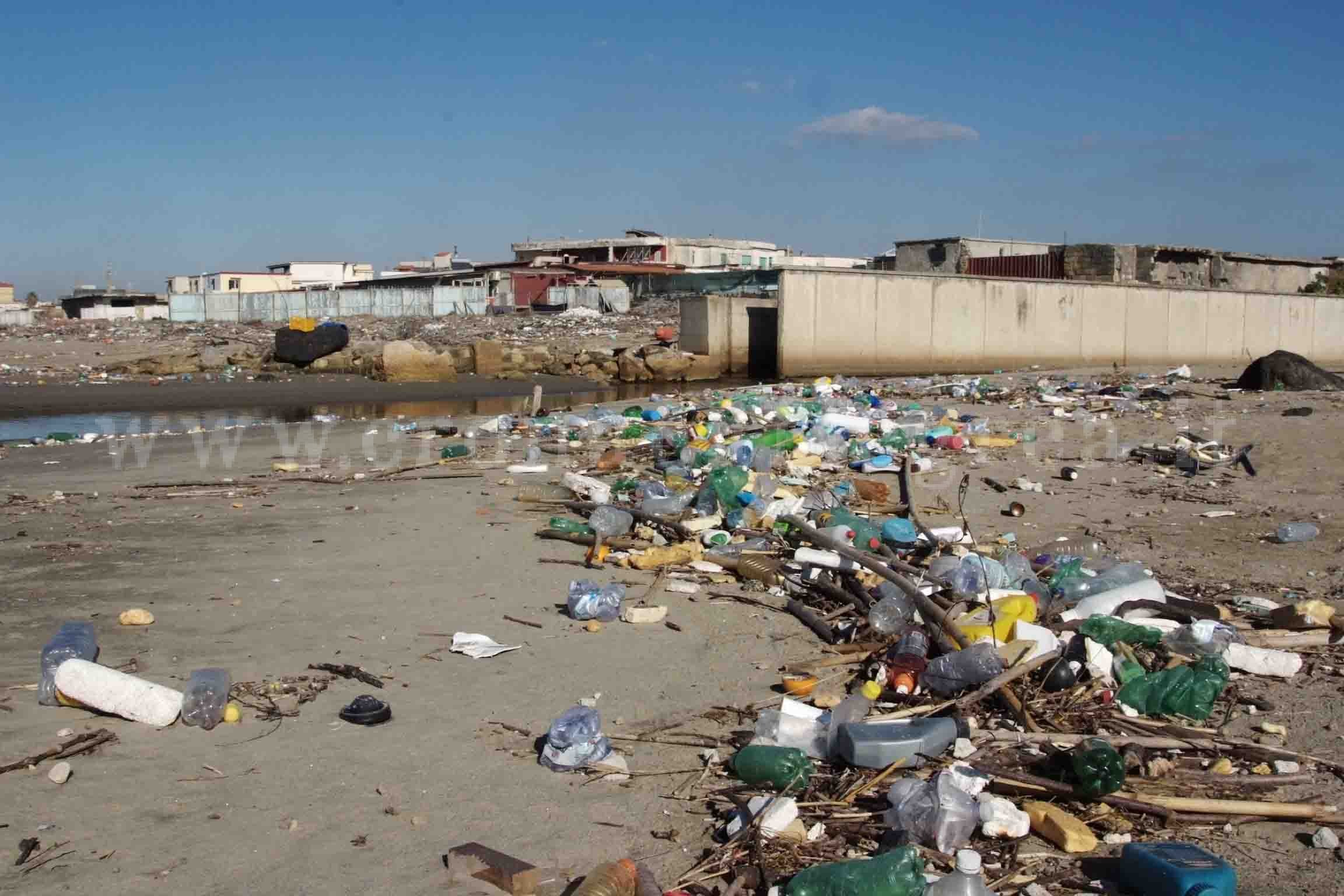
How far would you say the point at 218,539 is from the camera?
6.69 metres

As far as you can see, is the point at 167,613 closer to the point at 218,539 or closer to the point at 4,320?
the point at 218,539

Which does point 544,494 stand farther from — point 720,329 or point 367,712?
point 720,329

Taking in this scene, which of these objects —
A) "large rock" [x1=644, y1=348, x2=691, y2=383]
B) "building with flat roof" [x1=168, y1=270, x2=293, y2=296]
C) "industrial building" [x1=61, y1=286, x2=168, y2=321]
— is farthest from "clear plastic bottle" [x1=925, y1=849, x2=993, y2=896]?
"building with flat roof" [x1=168, y1=270, x2=293, y2=296]

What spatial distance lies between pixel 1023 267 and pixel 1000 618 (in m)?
27.6

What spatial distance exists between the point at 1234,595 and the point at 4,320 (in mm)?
44521

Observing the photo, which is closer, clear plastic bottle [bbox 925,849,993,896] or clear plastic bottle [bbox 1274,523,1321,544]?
clear plastic bottle [bbox 925,849,993,896]

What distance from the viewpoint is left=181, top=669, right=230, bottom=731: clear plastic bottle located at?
149 inches

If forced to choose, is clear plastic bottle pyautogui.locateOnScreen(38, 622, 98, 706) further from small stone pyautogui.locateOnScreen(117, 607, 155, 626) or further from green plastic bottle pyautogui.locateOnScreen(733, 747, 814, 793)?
green plastic bottle pyautogui.locateOnScreen(733, 747, 814, 793)

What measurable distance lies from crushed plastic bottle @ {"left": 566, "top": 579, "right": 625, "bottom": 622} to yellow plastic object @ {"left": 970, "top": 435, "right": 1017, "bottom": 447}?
19.0 ft

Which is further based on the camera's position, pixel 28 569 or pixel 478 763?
pixel 28 569

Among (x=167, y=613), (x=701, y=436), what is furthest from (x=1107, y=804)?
(x=701, y=436)

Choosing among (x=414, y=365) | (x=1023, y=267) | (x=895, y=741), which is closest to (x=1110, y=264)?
(x=1023, y=267)

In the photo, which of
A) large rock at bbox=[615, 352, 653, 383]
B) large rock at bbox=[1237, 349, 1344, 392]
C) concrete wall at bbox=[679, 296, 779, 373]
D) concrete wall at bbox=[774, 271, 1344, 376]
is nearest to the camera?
large rock at bbox=[1237, 349, 1344, 392]

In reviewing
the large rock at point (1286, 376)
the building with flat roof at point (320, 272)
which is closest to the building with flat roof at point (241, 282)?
the building with flat roof at point (320, 272)
